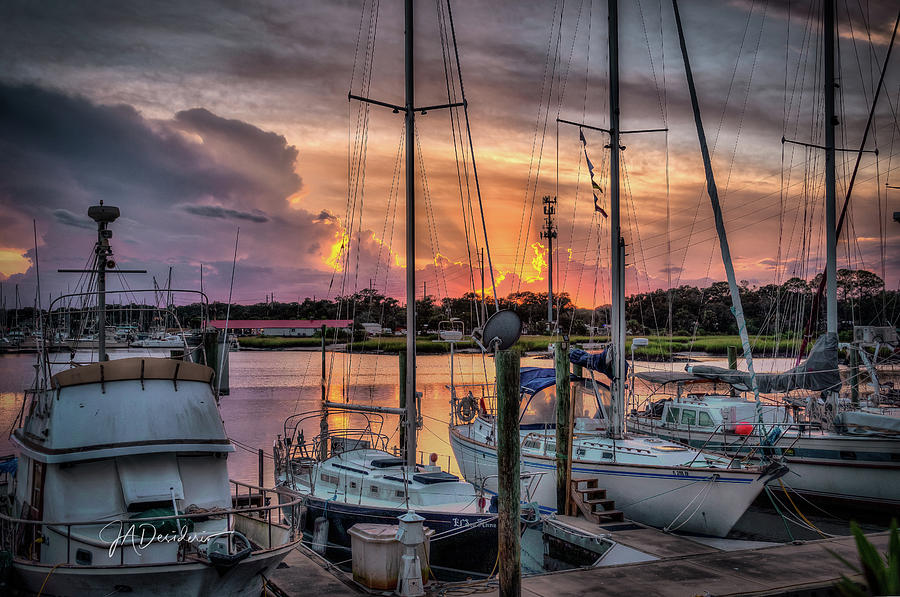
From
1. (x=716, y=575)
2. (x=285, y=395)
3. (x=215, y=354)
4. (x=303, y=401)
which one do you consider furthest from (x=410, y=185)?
(x=285, y=395)

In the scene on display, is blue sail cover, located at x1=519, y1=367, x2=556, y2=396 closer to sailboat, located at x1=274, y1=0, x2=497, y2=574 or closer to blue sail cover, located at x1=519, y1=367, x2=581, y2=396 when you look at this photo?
blue sail cover, located at x1=519, y1=367, x2=581, y2=396

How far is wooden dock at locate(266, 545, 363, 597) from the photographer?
11.9 metres

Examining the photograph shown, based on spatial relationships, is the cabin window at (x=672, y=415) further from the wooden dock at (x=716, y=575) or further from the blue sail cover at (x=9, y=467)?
the blue sail cover at (x=9, y=467)

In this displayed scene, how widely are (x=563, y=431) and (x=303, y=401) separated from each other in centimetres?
4290

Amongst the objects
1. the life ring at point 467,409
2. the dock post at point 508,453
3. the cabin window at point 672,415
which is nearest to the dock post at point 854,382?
the cabin window at point 672,415

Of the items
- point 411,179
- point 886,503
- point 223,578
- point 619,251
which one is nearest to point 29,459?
point 223,578

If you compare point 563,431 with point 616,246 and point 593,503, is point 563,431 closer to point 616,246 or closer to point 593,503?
point 593,503

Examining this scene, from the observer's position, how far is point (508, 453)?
452 inches

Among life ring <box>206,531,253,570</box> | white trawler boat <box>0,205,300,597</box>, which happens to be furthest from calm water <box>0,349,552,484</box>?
life ring <box>206,531,253,570</box>

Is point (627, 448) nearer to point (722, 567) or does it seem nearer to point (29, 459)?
point (722, 567)

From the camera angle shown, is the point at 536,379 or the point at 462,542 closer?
the point at 462,542

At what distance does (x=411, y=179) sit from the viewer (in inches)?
754

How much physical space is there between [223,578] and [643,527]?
420 inches

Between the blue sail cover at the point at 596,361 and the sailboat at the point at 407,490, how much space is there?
7.06 metres
